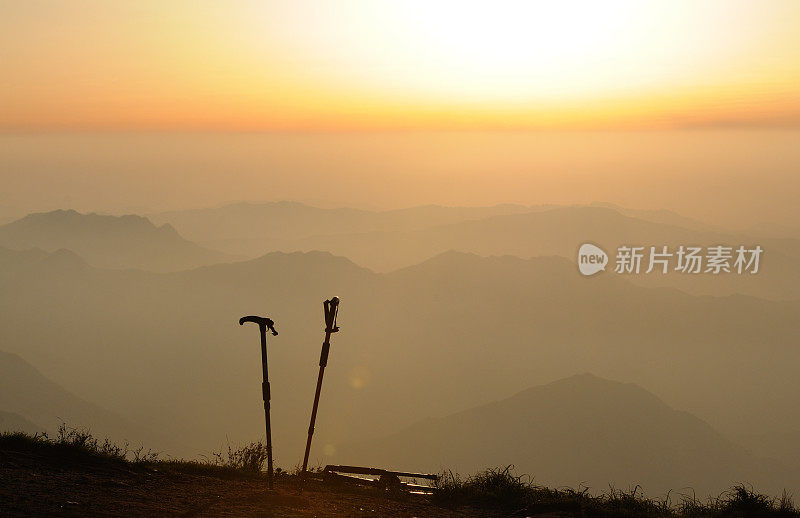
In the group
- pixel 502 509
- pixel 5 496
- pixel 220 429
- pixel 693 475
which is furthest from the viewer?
pixel 220 429

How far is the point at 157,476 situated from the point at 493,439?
195266mm

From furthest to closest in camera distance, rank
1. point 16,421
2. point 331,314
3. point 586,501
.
Answer: point 16,421
point 331,314
point 586,501

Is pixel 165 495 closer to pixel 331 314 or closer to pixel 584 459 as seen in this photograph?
pixel 331 314

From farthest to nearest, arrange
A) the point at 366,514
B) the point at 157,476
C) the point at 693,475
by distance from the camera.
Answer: the point at 693,475 → the point at 157,476 → the point at 366,514

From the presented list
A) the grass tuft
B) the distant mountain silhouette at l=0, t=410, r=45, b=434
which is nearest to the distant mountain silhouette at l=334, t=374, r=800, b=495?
the distant mountain silhouette at l=0, t=410, r=45, b=434

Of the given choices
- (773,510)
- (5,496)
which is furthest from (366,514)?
(773,510)

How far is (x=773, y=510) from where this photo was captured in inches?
361

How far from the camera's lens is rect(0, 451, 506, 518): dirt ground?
27.0 feet

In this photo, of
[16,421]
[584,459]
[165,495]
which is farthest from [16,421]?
[165,495]

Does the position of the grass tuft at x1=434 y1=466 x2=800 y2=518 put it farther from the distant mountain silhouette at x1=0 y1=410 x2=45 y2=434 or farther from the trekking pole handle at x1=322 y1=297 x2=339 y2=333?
the distant mountain silhouette at x1=0 y1=410 x2=45 y2=434

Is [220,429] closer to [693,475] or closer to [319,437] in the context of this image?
[319,437]

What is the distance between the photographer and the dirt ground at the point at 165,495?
8234 millimetres

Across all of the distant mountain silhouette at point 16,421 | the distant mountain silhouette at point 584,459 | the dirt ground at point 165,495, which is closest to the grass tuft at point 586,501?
the dirt ground at point 165,495

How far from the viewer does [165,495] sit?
30.0ft
